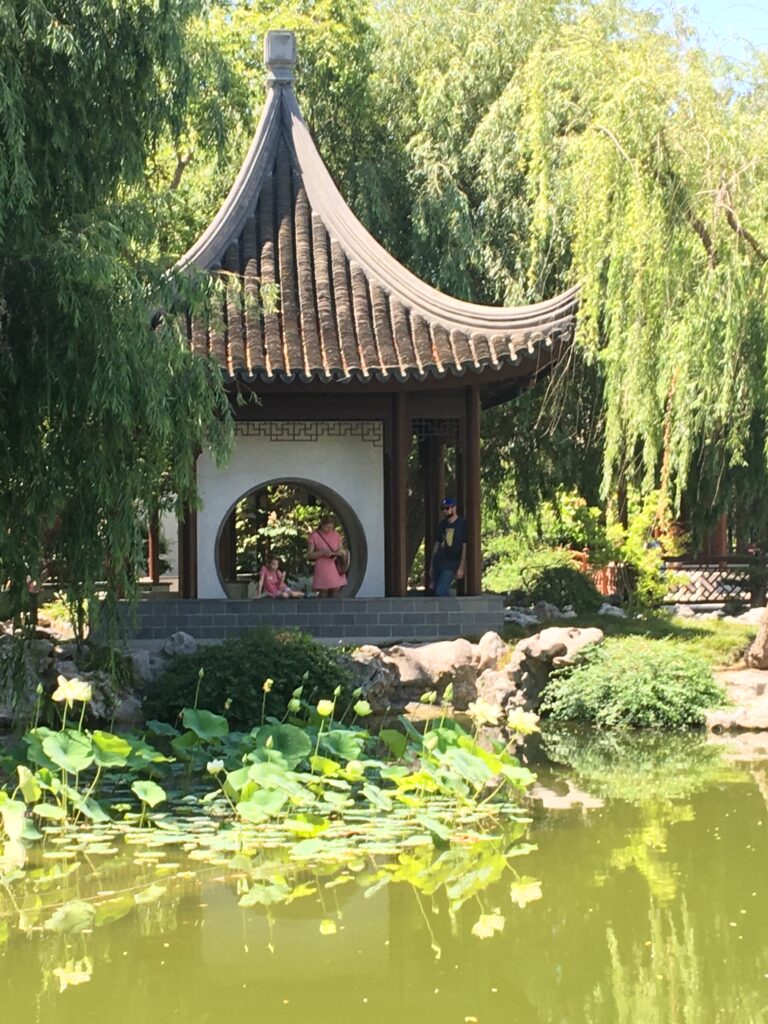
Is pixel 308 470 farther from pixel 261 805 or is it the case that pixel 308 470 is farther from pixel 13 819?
pixel 13 819

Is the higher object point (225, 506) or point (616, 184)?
point (616, 184)

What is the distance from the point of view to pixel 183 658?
31.4 feet

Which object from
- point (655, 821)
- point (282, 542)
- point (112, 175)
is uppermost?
point (112, 175)

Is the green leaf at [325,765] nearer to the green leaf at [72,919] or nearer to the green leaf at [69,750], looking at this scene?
the green leaf at [69,750]

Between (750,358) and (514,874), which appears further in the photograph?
(750,358)

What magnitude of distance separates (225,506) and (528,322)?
116 inches

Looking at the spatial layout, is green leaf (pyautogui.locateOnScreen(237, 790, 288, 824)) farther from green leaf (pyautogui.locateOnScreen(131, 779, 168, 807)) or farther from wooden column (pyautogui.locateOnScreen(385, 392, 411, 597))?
wooden column (pyautogui.locateOnScreen(385, 392, 411, 597))

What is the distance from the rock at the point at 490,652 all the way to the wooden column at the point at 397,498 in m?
1.45

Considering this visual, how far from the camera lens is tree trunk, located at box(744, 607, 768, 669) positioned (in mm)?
11141

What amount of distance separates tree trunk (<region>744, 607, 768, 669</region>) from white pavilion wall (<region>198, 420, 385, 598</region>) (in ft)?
10.1

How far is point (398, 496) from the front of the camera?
12.1 m

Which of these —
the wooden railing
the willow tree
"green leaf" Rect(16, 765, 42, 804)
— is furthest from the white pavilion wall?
"green leaf" Rect(16, 765, 42, 804)

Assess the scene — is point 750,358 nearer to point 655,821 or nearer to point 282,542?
point 655,821

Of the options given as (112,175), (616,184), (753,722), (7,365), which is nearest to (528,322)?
(616,184)
